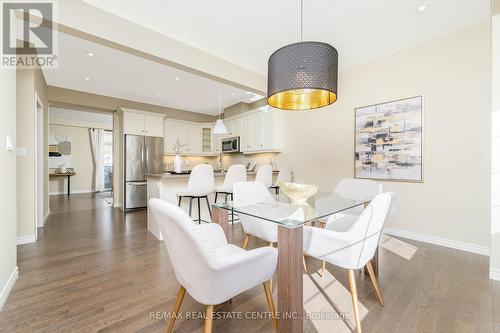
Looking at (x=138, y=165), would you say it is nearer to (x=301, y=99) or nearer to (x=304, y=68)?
(x=301, y=99)

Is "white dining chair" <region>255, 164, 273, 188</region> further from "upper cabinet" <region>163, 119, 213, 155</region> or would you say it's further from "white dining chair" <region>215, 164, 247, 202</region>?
"upper cabinet" <region>163, 119, 213, 155</region>

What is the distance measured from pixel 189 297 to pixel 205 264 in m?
1.02

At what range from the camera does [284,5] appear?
7.26 feet

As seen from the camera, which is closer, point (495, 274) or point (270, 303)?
point (270, 303)

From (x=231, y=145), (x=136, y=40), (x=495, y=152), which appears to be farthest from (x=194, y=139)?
(x=495, y=152)

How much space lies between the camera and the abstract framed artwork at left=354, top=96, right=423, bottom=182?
293 cm

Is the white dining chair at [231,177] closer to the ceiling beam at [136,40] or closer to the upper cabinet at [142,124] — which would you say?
the ceiling beam at [136,40]

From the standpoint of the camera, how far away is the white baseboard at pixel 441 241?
8.25ft

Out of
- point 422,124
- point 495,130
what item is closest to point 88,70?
point 422,124

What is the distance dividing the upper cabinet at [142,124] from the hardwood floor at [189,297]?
3034 mm

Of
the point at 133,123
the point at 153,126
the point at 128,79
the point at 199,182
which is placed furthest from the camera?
the point at 153,126

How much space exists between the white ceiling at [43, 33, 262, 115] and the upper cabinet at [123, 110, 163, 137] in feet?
1.33

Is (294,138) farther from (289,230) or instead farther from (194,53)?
(289,230)

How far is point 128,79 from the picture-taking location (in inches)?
160
